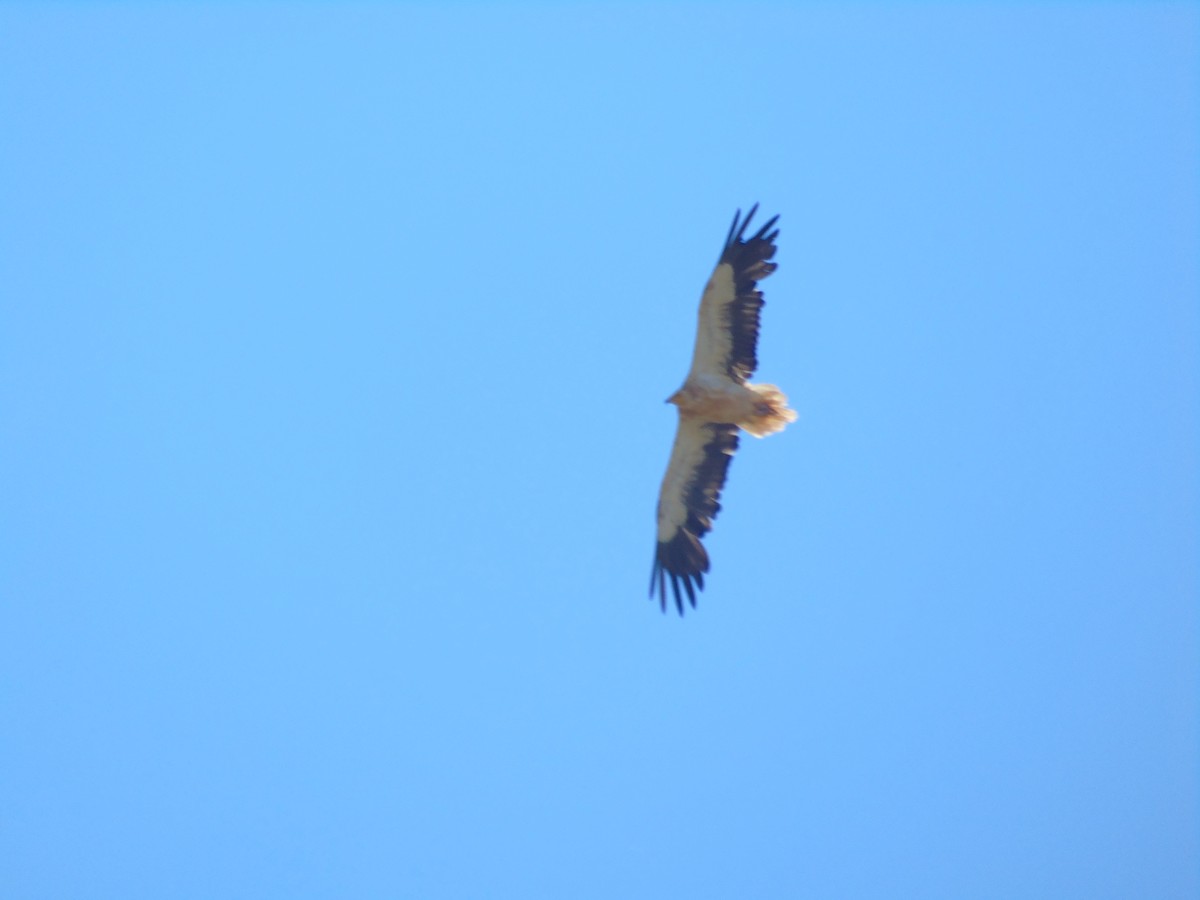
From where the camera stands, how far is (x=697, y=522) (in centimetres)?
1516

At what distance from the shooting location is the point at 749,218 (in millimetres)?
14281

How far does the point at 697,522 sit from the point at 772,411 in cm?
132

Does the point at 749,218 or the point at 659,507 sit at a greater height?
the point at 749,218

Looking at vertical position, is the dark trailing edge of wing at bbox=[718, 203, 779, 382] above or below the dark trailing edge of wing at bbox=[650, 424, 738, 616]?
above

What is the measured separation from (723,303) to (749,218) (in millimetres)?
775

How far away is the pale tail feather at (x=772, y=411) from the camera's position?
14.6m

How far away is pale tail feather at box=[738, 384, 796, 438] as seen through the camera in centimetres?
1458

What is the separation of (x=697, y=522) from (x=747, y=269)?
2.45 metres

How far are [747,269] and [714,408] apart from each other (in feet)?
4.27

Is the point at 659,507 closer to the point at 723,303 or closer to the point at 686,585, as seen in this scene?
the point at 686,585

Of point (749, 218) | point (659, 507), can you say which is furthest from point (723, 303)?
point (659, 507)

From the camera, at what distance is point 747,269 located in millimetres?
14273

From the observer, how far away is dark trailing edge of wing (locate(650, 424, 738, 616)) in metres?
15.0

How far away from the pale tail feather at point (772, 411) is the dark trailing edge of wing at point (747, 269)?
43 centimetres
